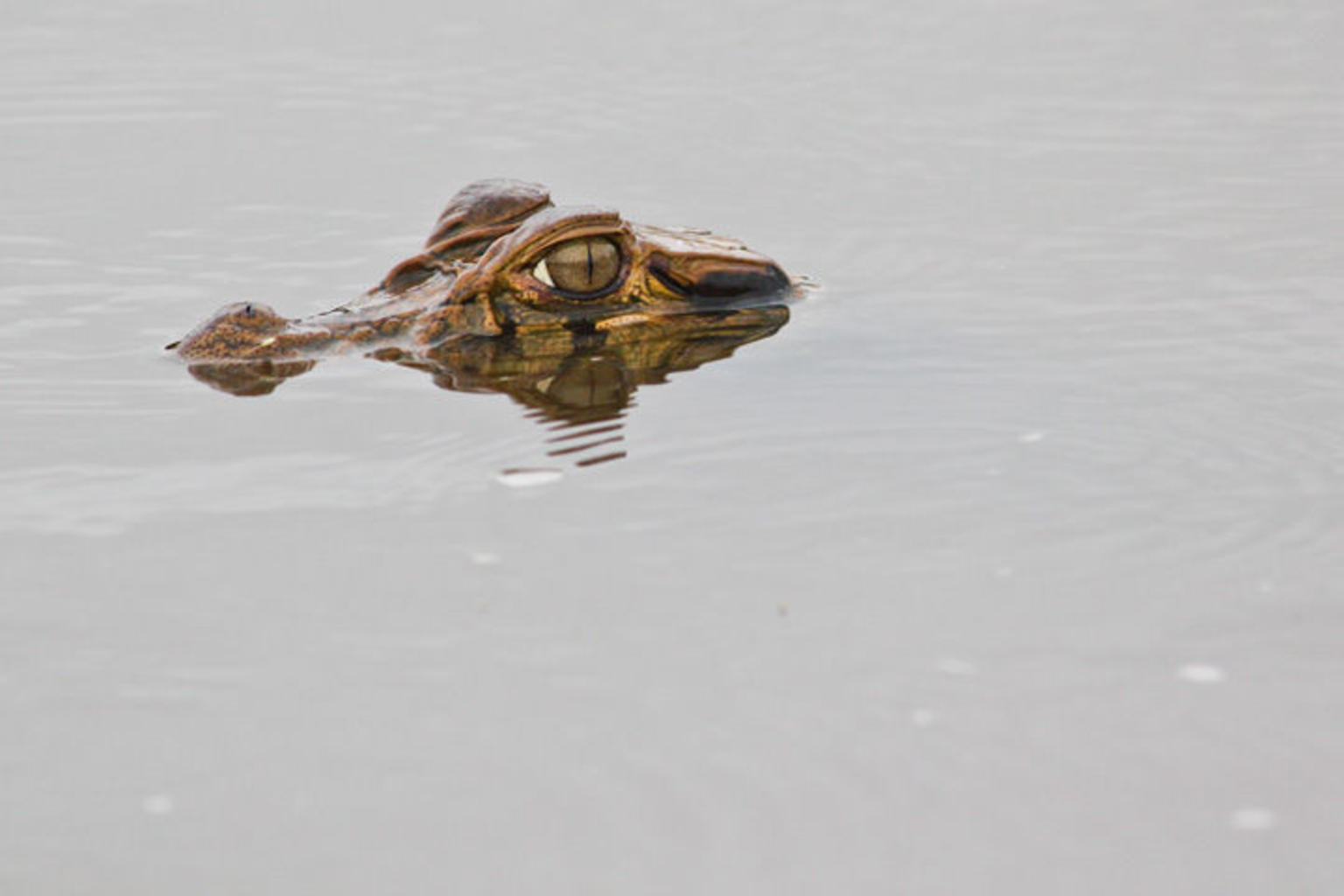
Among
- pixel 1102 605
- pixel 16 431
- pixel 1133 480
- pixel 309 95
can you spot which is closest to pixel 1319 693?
pixel 1102 605

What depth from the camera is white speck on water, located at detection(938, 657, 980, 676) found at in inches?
167

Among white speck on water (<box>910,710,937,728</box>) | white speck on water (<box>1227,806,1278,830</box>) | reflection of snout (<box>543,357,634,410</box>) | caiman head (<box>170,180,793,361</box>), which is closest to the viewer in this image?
white speck on water (<box>1227,806,1278,830</box>)

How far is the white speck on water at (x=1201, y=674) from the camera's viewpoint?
166 inches

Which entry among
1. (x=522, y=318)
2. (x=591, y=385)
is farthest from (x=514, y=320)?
(x=591, y=385)

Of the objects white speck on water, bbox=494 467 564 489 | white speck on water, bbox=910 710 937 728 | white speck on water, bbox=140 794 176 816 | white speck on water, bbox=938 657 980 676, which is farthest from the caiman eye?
white speck on water, bbox=140 794 176 816

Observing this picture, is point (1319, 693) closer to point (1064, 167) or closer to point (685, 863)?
point (685, 863)

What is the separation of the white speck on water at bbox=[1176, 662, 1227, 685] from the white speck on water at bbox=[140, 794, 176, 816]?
6.68 ft

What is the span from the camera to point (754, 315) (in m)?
6.89

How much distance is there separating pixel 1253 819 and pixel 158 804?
1999 mm

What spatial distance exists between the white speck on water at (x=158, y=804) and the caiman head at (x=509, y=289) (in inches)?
109

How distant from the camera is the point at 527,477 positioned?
5348 mm

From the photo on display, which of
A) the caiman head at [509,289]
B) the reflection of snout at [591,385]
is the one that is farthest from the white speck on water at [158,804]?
the caiman head at [509,289]

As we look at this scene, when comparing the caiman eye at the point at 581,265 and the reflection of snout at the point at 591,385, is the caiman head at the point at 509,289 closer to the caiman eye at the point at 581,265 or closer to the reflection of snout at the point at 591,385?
the caiman eye at the point at 581,265

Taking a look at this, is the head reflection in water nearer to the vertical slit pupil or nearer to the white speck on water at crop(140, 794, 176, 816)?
the vertical slit pupil
